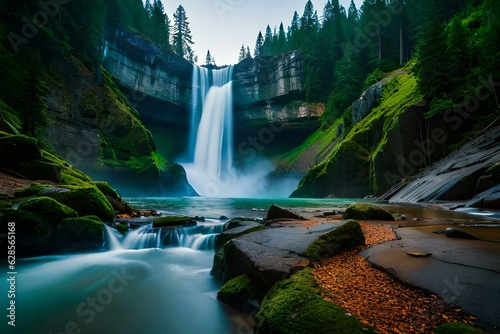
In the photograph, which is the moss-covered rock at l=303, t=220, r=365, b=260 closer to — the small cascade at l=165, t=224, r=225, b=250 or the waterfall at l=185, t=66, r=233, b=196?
the small cascade at l=165, t=224, r=225, b=250

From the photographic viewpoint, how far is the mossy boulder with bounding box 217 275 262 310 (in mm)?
3879

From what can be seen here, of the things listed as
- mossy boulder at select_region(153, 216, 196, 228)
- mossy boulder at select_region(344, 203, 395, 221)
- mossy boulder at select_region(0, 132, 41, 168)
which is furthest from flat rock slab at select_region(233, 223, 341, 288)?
mossy boulder at select_region(0, 132, 41, 168)

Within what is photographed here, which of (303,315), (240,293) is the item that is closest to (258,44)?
(240,293)

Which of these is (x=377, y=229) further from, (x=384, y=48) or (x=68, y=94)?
(x=384, y=48)

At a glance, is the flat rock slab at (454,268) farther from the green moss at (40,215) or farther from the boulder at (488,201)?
the green moss at (40,215)

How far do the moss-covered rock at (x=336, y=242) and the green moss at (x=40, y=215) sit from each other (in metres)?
7.11

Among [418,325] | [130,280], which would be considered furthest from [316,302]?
[130,280]

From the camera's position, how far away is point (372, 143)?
92.8ft

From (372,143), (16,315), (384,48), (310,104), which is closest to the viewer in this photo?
(16,315)

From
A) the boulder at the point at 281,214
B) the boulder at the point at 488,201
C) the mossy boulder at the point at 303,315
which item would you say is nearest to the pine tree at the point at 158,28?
the boulder at the point at 281,214

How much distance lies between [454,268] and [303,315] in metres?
2.08

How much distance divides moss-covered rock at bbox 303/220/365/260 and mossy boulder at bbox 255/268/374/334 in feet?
3.46

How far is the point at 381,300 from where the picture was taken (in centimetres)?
267

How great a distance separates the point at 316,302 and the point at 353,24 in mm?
68031
